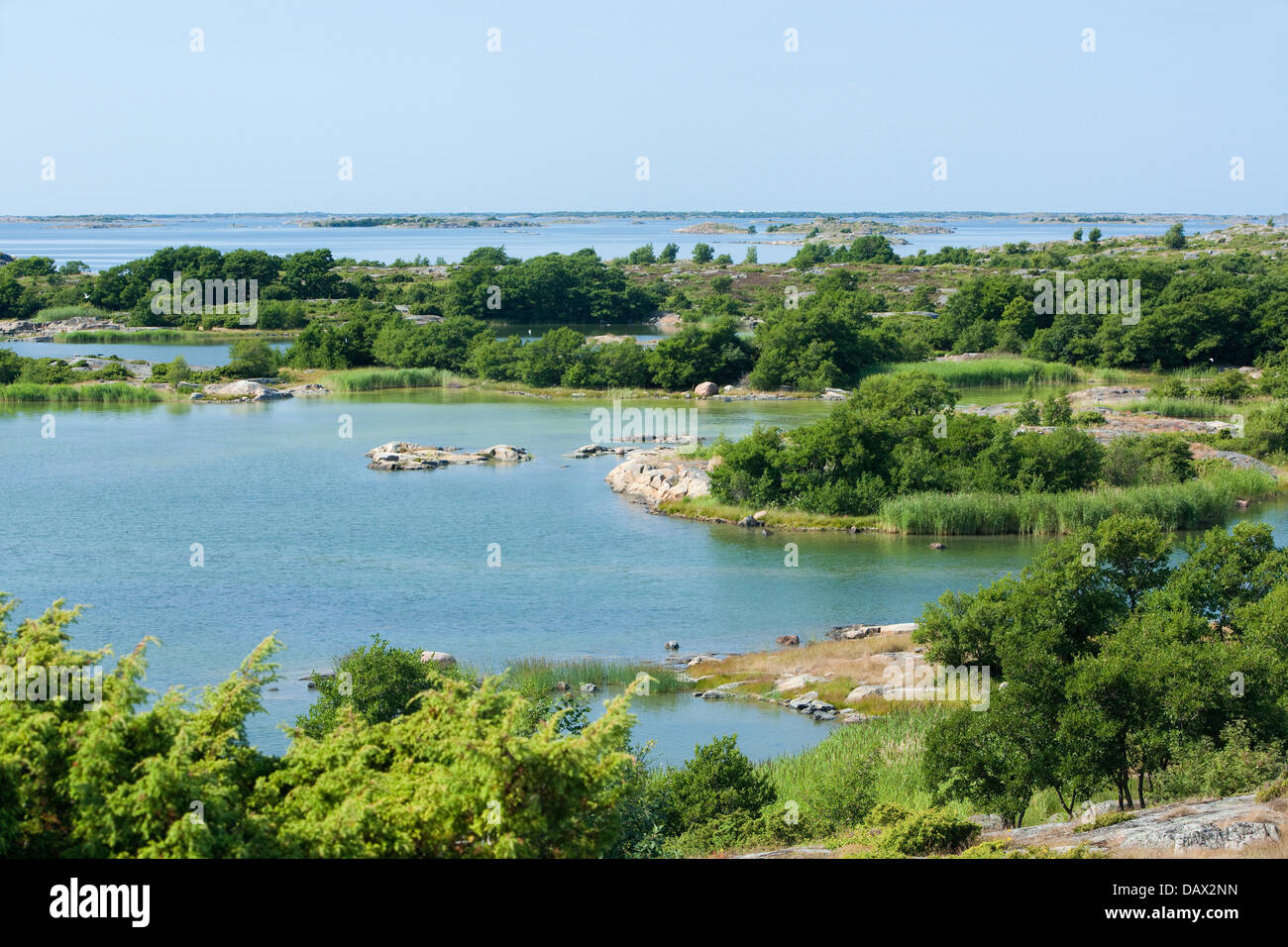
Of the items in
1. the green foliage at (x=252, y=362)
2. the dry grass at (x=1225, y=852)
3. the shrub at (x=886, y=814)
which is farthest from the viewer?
the green foliage at (x=252, y=362)

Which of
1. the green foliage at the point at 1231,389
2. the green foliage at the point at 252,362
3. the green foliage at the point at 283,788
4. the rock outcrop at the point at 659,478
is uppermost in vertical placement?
the green foliage at the point at 252,362

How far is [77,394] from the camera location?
178ft

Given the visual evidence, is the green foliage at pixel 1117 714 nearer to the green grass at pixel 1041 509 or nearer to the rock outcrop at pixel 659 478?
the green grass at pixel 1041 509

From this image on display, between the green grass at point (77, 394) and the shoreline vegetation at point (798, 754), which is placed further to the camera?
the green grass at point (77, 394)

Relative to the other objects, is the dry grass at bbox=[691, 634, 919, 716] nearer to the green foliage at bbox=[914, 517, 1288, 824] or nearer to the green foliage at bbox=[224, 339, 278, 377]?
the green foliage at bbox=[914, 517, 1288, 824]

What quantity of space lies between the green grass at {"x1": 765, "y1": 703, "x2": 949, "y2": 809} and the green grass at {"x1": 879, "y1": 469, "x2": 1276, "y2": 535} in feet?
42.5

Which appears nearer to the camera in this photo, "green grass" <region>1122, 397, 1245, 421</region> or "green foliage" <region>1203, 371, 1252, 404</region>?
"green grass" <region>1122, 397, 1245, 421</region>

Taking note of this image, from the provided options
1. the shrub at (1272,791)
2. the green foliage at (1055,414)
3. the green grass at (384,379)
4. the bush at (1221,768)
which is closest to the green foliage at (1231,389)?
the green foliage at (1055,414)

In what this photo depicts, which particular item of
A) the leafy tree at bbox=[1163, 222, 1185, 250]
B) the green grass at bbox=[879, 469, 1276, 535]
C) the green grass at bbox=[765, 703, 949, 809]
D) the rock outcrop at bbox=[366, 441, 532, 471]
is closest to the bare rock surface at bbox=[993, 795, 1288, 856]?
the green grass at bbox=[765, 703, 949, 809]

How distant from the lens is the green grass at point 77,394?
5425 cm

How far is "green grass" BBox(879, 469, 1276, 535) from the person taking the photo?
106ft

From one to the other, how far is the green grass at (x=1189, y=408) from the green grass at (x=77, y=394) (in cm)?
4094

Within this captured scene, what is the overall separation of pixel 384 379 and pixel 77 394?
1352 cm

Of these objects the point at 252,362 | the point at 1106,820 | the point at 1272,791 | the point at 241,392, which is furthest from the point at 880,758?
the point at 252,362
